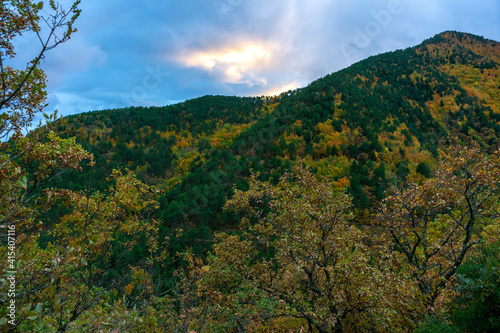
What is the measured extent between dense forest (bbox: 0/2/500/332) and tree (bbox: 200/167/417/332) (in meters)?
0.11

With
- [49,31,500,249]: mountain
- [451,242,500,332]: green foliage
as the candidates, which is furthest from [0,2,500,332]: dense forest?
[49,31,500,249]: mountain

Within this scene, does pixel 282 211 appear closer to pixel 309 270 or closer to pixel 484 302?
pixel 309 270

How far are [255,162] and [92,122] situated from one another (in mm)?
161060

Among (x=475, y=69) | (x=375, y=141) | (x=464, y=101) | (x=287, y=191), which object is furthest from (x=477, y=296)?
(x=475, y=69)

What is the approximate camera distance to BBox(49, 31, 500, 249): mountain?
75.8 metres

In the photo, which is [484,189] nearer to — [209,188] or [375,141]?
[209,188]

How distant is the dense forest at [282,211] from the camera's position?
6.88 m

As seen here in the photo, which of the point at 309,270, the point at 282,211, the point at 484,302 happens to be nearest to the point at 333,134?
the point at 282,211

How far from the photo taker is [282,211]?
40.6 feet

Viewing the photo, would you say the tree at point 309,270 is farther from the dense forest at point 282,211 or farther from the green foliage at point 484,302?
the green foliage at point 484,302

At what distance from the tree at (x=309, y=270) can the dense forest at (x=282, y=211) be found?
11cm

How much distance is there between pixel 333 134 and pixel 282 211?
94.5m

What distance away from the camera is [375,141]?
3558 inches

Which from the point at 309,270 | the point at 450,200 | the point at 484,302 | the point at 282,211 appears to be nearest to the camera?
the point at 484,302
